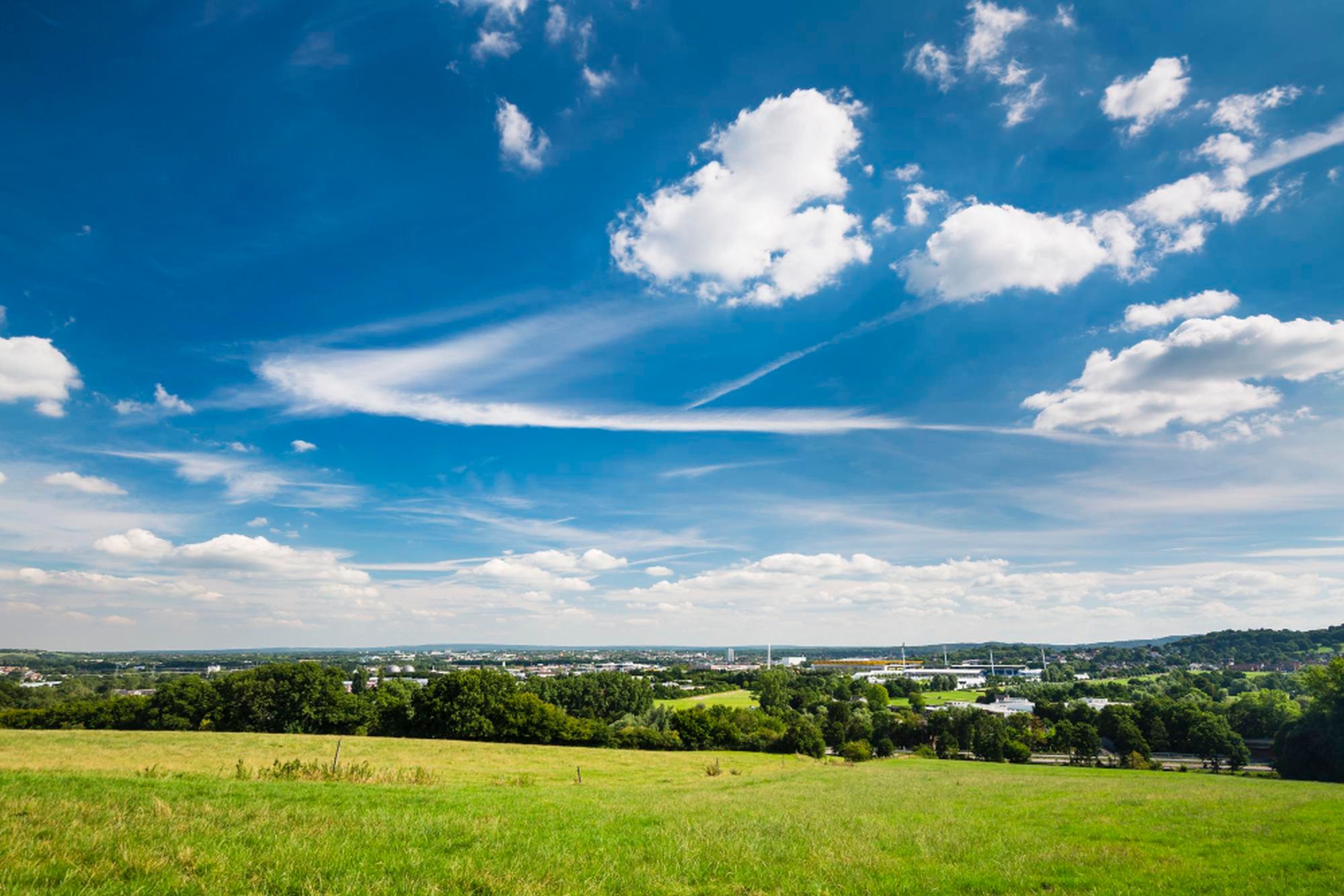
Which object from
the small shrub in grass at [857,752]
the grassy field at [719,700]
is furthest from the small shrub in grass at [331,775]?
the grassy field at [719,700]

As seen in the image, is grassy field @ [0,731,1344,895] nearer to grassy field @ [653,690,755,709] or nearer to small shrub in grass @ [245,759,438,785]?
small shrub in grass @ [245,759,438,785]

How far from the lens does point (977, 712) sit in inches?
4195

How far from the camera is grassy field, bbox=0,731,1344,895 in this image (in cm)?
803

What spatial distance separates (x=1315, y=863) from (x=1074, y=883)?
21.8 feet

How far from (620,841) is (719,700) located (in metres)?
142

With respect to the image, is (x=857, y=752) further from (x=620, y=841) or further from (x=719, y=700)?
(x=620, y=841)

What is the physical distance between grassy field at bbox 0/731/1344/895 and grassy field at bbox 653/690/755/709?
4300 inches

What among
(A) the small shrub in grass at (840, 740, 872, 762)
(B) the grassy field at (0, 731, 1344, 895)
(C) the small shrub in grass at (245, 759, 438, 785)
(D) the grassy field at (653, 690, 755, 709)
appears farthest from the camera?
(D) the grassy field at (653, 690, 755, 709)

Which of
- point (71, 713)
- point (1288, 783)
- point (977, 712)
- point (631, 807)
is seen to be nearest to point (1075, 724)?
point (977, 712)

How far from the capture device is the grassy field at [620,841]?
8031mm

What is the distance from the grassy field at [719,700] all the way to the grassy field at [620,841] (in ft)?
358

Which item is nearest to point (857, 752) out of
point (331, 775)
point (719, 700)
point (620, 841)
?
point (719, 700)

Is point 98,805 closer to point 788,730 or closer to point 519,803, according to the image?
point 519,803

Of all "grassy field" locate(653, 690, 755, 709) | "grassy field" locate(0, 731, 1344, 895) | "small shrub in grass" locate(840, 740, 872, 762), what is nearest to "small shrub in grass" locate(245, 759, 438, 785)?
"grassy field" locate(0, 731, 1344, 895)
